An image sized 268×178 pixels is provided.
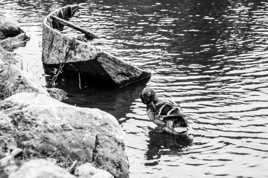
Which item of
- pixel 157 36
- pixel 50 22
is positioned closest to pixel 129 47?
pixel 157 36

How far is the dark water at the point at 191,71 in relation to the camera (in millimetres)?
13281

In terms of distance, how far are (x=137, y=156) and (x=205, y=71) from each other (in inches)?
312

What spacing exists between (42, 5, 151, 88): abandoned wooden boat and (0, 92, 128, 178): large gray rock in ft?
23.0

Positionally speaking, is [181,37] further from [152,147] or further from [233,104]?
[152,147]

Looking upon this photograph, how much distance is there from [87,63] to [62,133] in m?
8.10

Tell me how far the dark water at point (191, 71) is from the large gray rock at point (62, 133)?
1140 millimetres

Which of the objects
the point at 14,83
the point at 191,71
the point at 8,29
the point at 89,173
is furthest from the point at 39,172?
the point at 8,29

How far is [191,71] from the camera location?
2059cm

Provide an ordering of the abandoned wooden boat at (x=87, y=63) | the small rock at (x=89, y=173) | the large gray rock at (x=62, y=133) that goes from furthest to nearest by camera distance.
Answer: the abandoned wooden boat at (x=87, y=63), the large gray rock at (x=62, y=133), the small rock at (x=89, y=173)

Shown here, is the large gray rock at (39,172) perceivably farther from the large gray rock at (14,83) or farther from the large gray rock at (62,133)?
the large gray rock at (14,83)

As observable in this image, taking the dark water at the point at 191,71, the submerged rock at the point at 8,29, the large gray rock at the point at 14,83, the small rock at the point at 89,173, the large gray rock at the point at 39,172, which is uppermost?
the large gray rock at the point at 39,172

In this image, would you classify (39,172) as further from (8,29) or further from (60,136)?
(8,29)

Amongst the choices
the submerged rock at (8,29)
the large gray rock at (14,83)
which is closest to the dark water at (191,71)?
the submerged rock at (8,29)

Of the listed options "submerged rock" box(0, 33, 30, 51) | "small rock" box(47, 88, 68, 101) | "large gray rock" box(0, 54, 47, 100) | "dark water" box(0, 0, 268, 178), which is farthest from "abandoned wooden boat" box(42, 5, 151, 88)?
"submerged rock" box(0, 33, 30, 51)
